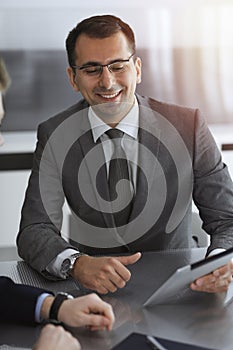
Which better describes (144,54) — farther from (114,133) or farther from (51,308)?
(51,308)

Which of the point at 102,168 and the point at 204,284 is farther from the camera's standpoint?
the point at 102,168

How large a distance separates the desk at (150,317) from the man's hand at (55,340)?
47 mm

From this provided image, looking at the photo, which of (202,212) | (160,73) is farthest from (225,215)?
(160,73)

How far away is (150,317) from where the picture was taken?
5.28 ft

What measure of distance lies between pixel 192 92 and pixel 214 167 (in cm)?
225

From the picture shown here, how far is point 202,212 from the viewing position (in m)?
2.25

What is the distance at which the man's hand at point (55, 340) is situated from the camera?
140 cm

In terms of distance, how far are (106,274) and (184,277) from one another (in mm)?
237

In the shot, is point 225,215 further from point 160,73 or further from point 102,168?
point 160,73

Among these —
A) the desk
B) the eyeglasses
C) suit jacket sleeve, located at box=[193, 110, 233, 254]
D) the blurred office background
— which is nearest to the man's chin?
the eyeglasses

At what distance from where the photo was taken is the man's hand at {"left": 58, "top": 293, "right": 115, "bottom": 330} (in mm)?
1532

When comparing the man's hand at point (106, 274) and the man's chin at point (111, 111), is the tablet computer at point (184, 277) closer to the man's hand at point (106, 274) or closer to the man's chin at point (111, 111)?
the man's hand at point (106, 274)

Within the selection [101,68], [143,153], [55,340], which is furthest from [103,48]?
[55,340]

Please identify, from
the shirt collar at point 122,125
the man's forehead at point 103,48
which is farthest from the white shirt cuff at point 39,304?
the man's forehead at point 103,48
